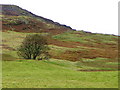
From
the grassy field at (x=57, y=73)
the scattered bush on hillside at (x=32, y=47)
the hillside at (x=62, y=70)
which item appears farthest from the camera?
the scattered bush on hillside at (x=32, y=47)

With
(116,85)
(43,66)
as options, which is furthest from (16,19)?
(116,85)

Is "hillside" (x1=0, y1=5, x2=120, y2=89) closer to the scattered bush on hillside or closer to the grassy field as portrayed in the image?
the grassy field

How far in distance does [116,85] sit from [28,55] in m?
35.7

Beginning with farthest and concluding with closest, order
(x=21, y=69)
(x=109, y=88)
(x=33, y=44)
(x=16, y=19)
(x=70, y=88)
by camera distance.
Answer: (x=16, y=19), (x=33, y=44), (x=21, y=69), (x=109, y=88), (x=70, y=88)

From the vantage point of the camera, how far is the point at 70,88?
2366 cm

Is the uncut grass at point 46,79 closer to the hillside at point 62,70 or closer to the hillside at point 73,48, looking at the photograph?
the hillside at point 62,70

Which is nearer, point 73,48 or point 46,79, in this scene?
point 46,79

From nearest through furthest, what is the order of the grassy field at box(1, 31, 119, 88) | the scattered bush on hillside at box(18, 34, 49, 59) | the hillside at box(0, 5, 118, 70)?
the grassy field at box(1, 31, 119, 88)
the scattered bush on hillside at box(18, 34, 49, 59)
the hillside at box(0, 5, 118, 70)

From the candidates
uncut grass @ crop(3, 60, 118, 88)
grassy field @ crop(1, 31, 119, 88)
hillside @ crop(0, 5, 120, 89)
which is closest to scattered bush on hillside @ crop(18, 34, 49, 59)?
grassy field @ crop(1, 31, 119, 88)

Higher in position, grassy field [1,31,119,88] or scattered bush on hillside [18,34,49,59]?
scattered bush on hillside [18,34,49,59]

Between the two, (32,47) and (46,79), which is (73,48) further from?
(46,79)

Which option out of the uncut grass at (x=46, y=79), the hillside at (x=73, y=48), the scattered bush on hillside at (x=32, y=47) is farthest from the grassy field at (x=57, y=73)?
the scattered bush on hillside at (x=32, y=47)

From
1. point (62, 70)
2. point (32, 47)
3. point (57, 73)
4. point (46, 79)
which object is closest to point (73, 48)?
point (32, 47)

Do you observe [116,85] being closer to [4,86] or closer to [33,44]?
[4,86]
